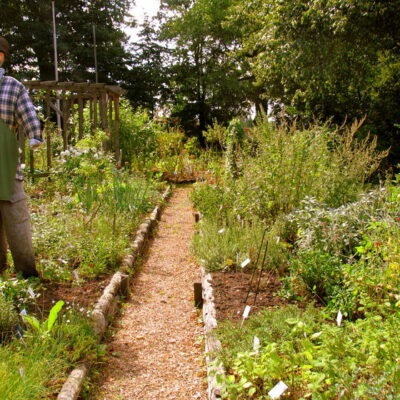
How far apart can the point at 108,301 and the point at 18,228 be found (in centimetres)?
96

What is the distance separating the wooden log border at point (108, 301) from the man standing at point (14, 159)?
78 cm

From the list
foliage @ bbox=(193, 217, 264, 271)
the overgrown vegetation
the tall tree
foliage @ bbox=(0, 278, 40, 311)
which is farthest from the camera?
the tall tree

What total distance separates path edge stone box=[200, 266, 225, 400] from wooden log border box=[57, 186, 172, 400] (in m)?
0.76

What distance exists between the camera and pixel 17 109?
3842 mm

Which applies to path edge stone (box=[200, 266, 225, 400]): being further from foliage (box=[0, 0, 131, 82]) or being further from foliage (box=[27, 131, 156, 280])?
foliage (box=[0, 0, 131, 82])

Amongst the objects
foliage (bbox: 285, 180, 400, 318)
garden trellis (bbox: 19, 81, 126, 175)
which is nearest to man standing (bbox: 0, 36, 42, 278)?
foliage (bbox: 285, 180, 400, 318)

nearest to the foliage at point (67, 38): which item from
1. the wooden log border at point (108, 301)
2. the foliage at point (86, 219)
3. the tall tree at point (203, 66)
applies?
the tall tree at point (203, 66)

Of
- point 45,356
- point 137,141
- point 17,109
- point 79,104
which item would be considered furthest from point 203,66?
point 45,356

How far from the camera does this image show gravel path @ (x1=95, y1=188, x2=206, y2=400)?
300 centimetres

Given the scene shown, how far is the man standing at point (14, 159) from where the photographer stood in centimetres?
373

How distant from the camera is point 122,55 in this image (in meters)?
23.9

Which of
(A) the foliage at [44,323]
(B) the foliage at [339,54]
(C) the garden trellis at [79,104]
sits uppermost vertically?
(B) the foliage at [339,54]

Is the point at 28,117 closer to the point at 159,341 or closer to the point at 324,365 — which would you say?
the point at 159,341

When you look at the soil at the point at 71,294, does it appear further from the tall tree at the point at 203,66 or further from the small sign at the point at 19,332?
the tall tree at the point at 203,66
